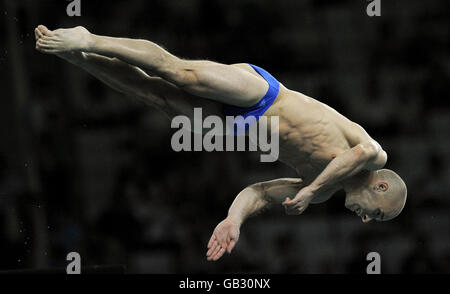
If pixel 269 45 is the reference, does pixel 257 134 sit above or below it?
below

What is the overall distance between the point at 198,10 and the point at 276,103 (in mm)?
4138

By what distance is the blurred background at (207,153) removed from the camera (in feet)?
26.2

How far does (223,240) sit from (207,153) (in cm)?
348

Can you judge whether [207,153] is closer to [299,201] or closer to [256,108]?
[256,108]

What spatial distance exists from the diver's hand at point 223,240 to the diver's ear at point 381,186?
42.1 inches

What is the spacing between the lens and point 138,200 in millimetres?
8438

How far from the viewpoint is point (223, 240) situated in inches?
201

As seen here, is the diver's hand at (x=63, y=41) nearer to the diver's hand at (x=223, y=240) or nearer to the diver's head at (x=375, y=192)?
the diver's hand at (x=223, y=240)

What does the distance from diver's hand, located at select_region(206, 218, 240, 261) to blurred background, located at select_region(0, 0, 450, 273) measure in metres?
2.69

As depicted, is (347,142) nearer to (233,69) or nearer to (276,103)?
(276,103)

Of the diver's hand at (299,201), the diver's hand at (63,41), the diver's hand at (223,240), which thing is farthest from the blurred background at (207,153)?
the diver's hand at (63,41)

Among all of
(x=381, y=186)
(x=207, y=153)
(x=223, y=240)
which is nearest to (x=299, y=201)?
(x=223, y=240)

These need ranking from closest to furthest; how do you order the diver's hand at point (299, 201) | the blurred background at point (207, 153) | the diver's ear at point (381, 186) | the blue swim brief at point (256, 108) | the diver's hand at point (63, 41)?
the diver's hand at point (63, 41) → the diver's hand at point (299, 201) → the blue swim brief at point (256, 108) → the diver's ear at point (381, 186) → the blurred background at point (207, 153)

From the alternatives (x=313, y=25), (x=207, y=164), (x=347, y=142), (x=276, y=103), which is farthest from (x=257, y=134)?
(x=313, y=25)
